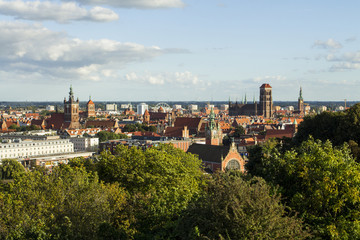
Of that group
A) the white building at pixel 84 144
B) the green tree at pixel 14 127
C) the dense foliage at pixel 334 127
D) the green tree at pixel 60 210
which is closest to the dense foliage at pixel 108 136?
the white building at pixel 84 144

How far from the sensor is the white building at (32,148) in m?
88.6

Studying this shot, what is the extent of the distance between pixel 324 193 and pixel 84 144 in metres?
93.1

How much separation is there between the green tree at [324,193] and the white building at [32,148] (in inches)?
3041

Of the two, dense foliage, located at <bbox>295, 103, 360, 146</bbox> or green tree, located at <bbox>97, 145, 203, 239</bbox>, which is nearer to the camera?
green tree, located at <bbox>97, 145, 203, 239</bbox>

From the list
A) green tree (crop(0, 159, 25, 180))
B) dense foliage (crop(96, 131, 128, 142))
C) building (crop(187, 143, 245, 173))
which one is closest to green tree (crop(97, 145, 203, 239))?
building (crop(187, 143, 245, 173))

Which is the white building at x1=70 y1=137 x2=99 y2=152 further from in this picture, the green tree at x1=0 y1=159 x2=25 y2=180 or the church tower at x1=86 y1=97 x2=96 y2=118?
the church tower at x1=86 y1=97 x2=96 y2=118

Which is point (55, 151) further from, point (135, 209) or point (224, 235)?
point (224, 235)

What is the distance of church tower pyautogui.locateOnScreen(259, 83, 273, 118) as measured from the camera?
189125mm

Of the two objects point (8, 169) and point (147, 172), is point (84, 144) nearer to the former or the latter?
point (8, 169)

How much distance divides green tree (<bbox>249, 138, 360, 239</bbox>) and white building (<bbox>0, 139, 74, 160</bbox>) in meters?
77.3

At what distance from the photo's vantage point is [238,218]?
1366cm

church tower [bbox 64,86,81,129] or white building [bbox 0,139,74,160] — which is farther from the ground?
church tower [bbox 64,86,81,129]

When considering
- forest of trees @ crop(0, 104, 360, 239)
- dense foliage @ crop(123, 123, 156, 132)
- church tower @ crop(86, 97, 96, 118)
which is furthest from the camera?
church tower @ crop(86, 97, 96, 118)

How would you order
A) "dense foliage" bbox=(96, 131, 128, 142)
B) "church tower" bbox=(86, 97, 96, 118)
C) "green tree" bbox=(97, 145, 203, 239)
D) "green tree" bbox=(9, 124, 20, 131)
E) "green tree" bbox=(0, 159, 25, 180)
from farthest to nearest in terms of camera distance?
"church tower" bbox=(86, 97, 96, 118), "green tree" bbox=(9, 124, 20, 131), "dense foliage" bbox=(96, 131, 128, 142), "green tree" bbox=(0, 159, 25, 180), "green tree" bbox=(97, 145, 203, 239)
